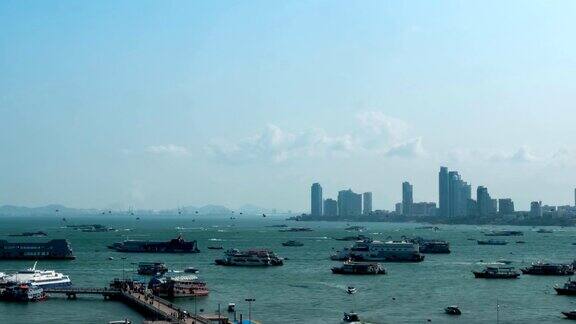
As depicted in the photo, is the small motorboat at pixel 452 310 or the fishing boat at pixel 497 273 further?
the fishing boat at pixel 497 273

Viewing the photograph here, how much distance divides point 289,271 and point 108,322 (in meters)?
35.4

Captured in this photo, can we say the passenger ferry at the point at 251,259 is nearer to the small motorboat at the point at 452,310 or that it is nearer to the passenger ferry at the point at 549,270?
the passenger ferry at the point at 549,270

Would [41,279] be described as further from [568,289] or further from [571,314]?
[568,289]

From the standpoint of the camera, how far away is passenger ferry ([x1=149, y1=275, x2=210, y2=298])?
56.9m

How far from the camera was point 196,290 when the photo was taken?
2249 inches

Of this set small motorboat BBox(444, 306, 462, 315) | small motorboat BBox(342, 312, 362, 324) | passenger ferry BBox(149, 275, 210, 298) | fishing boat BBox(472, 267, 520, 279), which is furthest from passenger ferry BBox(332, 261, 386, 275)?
small motorboat BBox(342, 312, 362, 324)

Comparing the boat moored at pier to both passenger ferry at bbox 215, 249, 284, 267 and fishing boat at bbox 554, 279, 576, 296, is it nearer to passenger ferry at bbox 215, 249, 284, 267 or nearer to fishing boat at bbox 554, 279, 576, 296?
passenger ferry at bbox 215, 249, 284, 267

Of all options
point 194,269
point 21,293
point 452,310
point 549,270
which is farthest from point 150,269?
point 549,270

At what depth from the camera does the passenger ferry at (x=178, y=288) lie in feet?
187

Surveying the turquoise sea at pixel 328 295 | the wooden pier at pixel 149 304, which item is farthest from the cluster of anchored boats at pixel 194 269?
the wooden pier at pixel 149 304

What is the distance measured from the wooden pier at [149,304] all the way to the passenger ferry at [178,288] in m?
2.20

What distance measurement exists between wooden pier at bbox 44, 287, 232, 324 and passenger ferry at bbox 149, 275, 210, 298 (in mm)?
2197

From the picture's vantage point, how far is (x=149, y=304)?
49.3m

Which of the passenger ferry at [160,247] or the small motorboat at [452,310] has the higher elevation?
the passenger ferry at [160,247]
